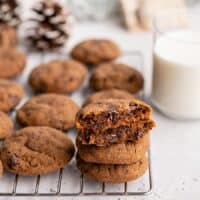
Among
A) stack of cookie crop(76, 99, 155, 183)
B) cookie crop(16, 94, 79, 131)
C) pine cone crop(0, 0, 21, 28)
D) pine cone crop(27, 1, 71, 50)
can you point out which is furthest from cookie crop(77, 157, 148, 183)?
pine cone crop(0, 0, 21, 28)

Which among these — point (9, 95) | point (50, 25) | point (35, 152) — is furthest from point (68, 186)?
point (50, 25)

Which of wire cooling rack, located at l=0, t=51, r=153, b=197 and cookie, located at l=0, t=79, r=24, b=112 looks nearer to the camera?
wire cooling rack, located at l=0, t=51, r=153, b=197

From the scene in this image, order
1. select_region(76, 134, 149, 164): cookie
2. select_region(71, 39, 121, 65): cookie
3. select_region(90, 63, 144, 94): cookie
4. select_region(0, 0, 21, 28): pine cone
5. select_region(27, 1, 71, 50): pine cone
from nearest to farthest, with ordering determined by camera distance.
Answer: select_region(76, 134, 149, 164): cookie → select_region(90, 63, 144, 94): cookie → select_region(71, 39, 121, 65): cookie → select_region(27, 1, 71, 50): pine cone → select_region(0, 0, 21, 28): pine cone

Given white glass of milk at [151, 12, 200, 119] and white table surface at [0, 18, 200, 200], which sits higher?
white glass of milk at [151, 12, 200, 119]

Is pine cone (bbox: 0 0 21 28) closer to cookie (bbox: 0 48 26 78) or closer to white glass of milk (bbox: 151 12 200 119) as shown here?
cookie (bbox: 0 48 26 78)

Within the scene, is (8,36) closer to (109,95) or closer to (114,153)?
(109,95)

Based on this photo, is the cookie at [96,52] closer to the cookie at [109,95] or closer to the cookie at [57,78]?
the cookie at [57,78]
